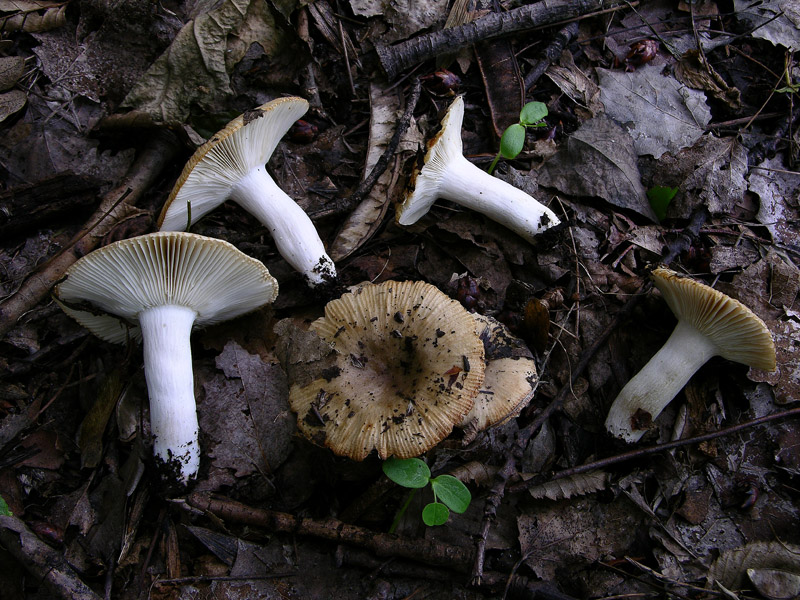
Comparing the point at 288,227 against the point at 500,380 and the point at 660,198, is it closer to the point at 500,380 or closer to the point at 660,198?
the point at 500,380

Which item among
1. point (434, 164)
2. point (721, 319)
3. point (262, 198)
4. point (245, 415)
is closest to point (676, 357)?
point (721, 319)

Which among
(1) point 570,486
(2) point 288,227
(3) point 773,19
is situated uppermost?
(3) point 773,19

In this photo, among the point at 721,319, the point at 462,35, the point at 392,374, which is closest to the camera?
the point at 721,319

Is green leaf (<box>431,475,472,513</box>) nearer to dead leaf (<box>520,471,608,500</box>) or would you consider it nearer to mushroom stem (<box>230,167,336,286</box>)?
dead leaf (<box>520,471,608,500</box>)

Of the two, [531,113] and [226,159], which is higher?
[226,159]

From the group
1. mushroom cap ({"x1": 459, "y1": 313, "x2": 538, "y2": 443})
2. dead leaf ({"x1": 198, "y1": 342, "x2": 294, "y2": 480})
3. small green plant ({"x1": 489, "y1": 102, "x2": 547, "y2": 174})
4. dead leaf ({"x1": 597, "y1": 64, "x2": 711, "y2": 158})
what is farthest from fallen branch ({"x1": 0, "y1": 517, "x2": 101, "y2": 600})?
dead leaf ({"x1": 597, "y1": 64, "x2": 711, "y2": 158})
